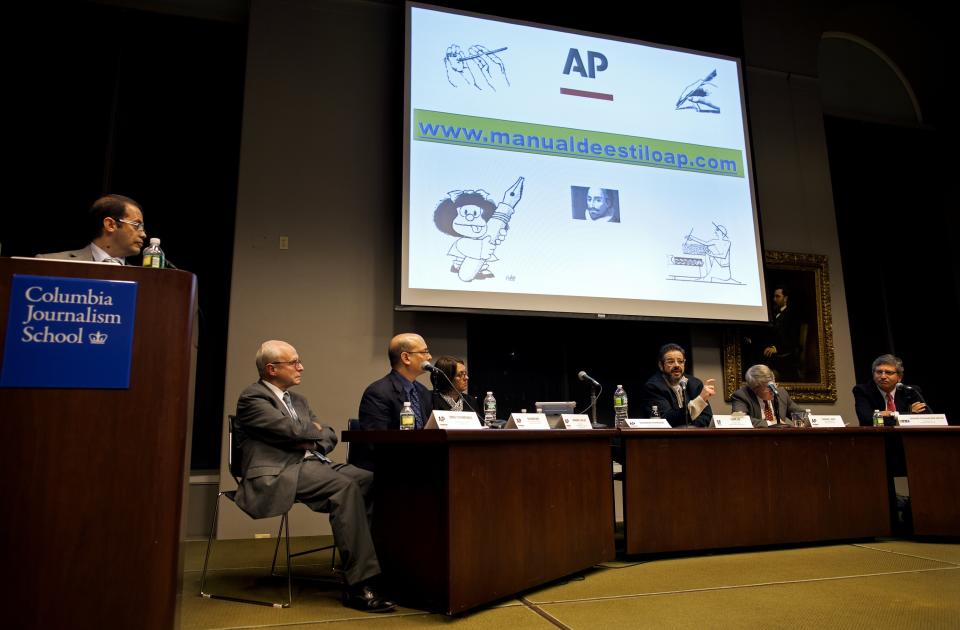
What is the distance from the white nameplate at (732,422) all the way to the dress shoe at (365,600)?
6.76 feet

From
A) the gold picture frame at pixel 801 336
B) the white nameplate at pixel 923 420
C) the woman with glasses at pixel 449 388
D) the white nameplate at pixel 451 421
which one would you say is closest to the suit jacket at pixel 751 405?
the white nameplate at pixel 923 420

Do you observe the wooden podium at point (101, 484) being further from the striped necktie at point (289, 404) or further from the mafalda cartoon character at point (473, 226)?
the mafalda cartoon character at point (473, 226)

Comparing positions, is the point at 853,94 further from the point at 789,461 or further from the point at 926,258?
the point at 789,461

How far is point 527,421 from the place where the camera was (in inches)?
115

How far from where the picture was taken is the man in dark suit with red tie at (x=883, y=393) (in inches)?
188

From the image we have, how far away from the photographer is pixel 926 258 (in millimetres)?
7227

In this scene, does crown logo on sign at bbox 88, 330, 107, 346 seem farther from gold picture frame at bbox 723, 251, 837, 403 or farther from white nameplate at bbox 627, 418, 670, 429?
gold picture frame at bbox 723, 251, 837, 403

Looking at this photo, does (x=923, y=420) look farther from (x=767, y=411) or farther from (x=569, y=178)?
(x=569, y=178)

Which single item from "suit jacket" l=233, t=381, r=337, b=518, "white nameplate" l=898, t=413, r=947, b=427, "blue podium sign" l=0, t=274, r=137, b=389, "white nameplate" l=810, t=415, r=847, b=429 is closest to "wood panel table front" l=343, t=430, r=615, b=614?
"suit jacket" l=233, t=381, r=337, b=518

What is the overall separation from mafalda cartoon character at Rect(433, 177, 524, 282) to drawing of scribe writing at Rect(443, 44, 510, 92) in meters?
0.89

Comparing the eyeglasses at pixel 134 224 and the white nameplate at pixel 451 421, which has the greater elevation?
the eyeglasses at pixel 134 224

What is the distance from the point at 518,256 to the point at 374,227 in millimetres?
1105

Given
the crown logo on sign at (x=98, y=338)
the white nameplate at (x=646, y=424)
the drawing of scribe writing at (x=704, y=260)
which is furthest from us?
the drawing of scribe writing at (x=704, y=260)

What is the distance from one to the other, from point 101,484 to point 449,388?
2.45 m
